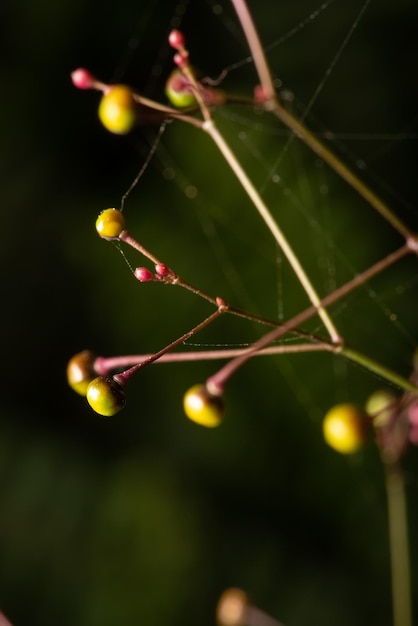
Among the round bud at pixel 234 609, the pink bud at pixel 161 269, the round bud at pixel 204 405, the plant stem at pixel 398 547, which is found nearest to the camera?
the pink bud at pixel 161 269

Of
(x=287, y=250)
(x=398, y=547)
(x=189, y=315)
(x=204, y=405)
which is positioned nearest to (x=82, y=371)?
(x=204, y=405)

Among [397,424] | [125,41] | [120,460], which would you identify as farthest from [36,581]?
[125,41]

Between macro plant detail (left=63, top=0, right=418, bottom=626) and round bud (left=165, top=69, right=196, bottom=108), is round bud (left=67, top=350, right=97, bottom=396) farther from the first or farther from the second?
round bud (left=165, top=69, right=196, bottom=108)

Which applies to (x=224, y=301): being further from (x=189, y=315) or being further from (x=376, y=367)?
(x=189, y=315)

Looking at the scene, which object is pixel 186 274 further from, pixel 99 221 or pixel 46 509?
pixel 99 221

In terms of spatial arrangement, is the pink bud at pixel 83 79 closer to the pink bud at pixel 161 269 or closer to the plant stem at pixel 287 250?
the plant stem at pixel 287 250

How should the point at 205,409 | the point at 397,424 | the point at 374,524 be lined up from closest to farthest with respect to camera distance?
the point at 205,409 → the point at 397,424 → the point at 374,524

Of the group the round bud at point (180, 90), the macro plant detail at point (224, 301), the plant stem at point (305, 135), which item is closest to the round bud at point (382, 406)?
the macro plant detail at point (224, 301)
